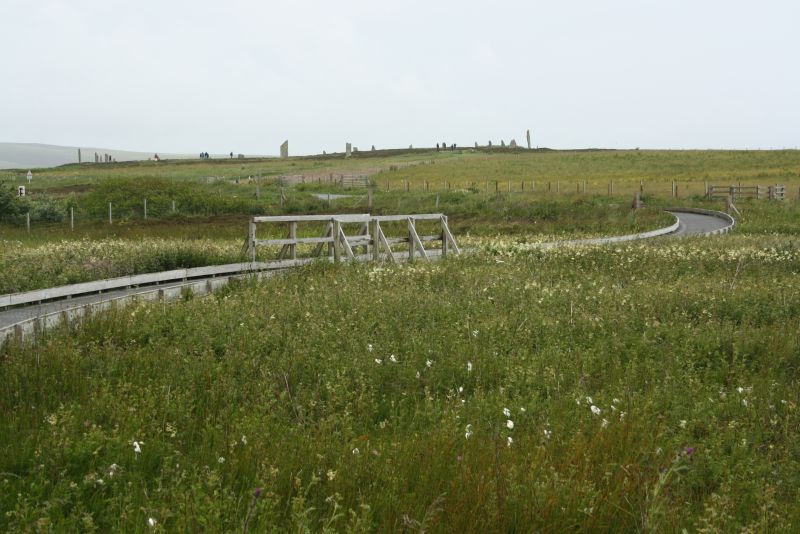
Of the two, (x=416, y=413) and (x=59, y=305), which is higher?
(x=416, y=413)

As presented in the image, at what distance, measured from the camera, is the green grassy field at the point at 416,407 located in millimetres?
5305

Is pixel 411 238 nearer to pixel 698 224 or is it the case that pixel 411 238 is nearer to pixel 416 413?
pixel 416 413

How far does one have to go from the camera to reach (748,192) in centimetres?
5847

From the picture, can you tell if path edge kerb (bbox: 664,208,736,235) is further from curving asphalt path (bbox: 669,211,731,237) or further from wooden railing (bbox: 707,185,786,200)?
wooden railing (bbox: 707,185,786,200)

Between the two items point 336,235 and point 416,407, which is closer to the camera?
point 416,407

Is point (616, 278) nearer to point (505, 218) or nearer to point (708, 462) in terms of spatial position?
point (708, 462)

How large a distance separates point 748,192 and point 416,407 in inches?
2199

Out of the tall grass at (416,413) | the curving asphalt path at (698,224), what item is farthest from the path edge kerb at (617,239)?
the tall grass at (416,413)

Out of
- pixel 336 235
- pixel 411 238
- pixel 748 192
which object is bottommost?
pixel 411 238

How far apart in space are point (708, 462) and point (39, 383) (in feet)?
19.9

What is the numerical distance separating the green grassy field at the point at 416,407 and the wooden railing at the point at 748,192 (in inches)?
1593

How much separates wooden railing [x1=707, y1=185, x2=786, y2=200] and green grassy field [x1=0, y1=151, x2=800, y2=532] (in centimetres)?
4046

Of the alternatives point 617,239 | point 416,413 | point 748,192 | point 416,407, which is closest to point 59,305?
point 416,407

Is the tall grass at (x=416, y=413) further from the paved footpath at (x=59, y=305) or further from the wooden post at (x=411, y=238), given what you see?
the wooden post at (x=411, y=238)
